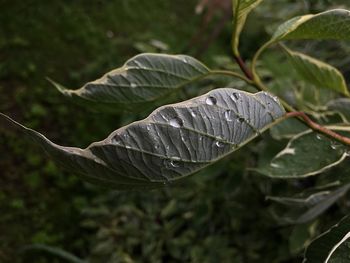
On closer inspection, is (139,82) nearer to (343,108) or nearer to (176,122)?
(176,122)

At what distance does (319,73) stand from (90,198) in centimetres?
126

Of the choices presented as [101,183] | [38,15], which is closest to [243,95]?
[101,183]

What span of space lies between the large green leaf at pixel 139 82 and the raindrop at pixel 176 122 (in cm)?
27

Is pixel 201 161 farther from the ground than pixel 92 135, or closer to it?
farther from the ground

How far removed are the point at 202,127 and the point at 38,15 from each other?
2142 mm

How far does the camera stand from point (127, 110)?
0.84 meters

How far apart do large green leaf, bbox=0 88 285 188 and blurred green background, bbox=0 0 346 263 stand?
2.88ft

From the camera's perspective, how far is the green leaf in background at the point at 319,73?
35.1 inches

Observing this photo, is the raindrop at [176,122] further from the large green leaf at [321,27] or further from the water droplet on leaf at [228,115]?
the large green leaf at [321,27]

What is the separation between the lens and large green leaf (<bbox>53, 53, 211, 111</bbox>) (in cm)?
82

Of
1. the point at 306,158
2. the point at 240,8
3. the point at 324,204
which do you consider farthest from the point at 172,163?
the point at 324,204

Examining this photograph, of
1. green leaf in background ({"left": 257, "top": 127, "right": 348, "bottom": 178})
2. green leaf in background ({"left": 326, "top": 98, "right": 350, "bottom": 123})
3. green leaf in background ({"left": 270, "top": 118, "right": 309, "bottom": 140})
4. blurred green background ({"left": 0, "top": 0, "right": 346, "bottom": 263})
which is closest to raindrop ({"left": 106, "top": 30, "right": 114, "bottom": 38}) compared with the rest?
blurred green background ({"left": 0, "top": 0, "right": 346, "bottom": 263})

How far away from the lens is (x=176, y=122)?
0.56 metres

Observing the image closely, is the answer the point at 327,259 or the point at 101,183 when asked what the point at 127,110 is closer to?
the point at 101,183
